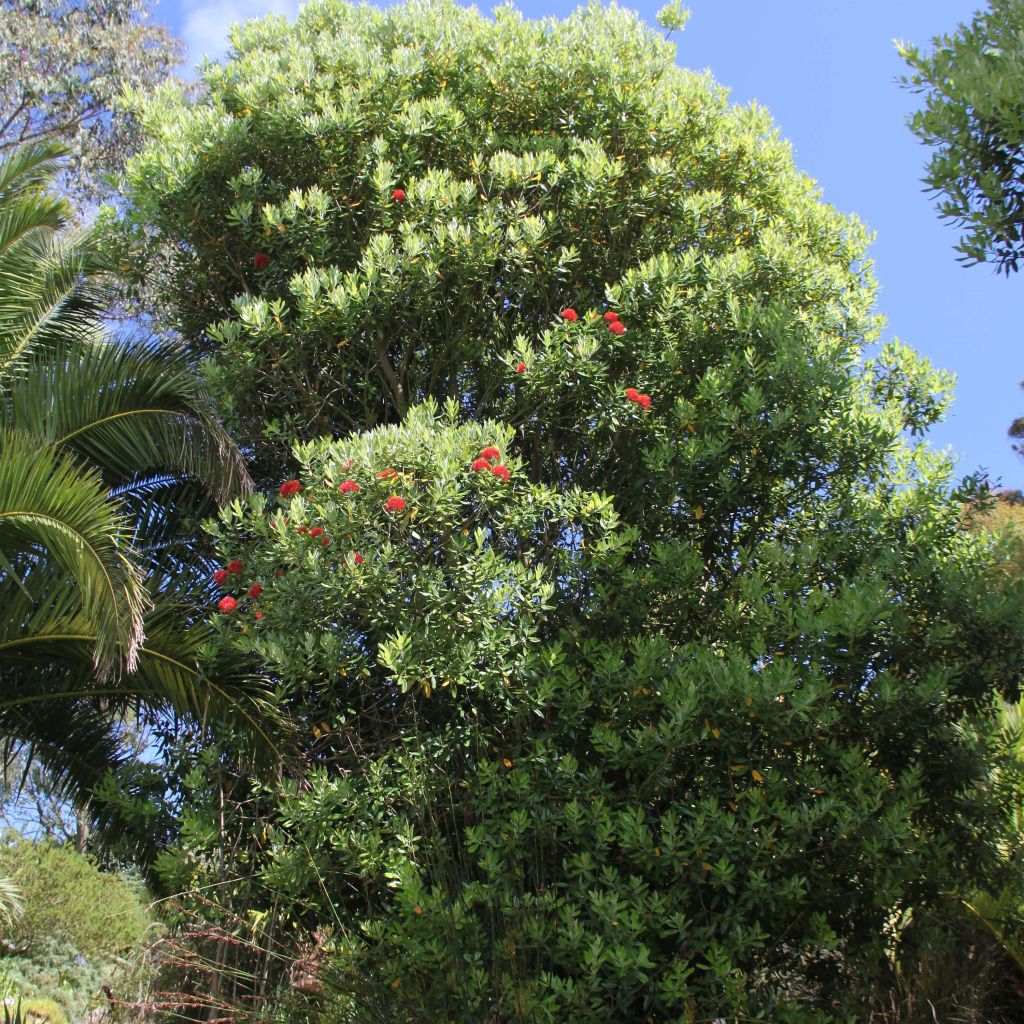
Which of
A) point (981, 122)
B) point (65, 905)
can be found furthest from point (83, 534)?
point (65, 905)

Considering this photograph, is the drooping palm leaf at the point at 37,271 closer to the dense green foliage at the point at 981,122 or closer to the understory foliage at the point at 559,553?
the understory foliage at the point at 559,553

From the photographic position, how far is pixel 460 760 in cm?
636

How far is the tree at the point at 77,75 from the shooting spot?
57.6 feet

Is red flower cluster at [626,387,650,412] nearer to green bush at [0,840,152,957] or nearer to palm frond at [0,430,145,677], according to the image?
palm frond at [0,430,145,677]

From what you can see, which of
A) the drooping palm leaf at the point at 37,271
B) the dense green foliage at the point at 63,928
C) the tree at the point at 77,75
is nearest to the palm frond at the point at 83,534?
the drooping palm leaf at the point at 37,271

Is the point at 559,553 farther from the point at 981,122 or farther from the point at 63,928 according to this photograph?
the point at 63,928

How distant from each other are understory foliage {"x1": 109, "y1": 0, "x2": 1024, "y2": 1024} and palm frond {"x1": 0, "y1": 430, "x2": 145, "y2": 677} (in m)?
0.62

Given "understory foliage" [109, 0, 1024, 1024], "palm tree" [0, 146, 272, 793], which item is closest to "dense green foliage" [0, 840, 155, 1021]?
"palm tree" [0, 146, 272, 793]

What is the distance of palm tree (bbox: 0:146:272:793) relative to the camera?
6.44 metres

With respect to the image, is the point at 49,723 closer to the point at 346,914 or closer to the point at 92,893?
the point at 346,914

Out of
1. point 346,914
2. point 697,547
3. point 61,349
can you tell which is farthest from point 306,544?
point 61,349

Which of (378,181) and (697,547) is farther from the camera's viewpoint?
(378,181)

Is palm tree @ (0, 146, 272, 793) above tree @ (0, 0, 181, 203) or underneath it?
underneath

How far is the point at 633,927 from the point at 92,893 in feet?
51.0
